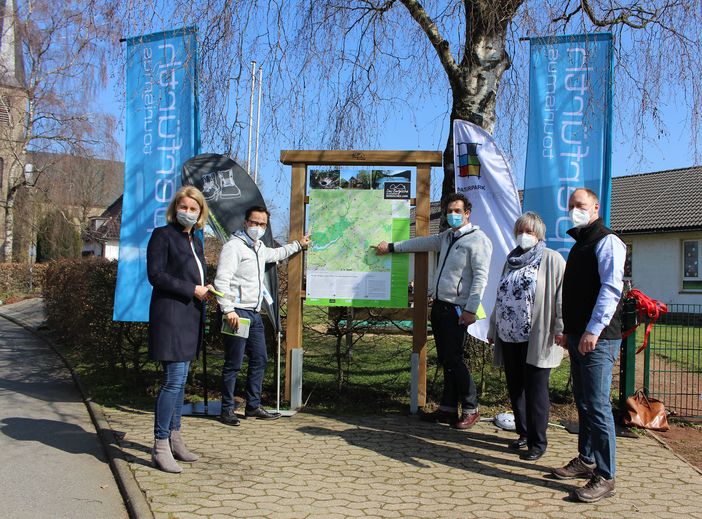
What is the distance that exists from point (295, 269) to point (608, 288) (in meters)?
3.34

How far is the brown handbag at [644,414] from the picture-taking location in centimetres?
607

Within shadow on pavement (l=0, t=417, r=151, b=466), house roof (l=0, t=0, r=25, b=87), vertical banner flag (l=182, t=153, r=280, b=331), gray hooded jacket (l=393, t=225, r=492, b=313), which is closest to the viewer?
shadow on pavement (l=0, t=417, r=151, b=466)

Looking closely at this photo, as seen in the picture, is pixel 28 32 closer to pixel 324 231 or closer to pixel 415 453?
pixel 324 231

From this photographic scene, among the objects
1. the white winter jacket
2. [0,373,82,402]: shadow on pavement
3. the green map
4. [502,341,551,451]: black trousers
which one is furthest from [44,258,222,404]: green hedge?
[502,341,551,451]: black trousers

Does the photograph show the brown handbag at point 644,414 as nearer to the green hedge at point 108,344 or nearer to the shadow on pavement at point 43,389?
the green hedge at point 108,344

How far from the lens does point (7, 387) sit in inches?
321

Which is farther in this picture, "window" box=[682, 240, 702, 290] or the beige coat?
"window" box=[682, 240, 702, 290]

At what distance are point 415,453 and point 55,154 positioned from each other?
32.4 meters

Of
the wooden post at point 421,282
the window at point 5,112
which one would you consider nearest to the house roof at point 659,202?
the wooden post at point 421,282

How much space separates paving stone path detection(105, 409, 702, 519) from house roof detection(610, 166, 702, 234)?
66.2 feet

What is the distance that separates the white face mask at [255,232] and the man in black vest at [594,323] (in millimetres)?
2771

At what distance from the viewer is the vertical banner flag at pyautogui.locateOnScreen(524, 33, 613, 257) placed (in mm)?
6477

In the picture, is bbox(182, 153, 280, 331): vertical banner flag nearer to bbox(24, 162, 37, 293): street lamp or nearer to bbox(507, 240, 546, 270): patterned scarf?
bbox(507, 240, 546, 270): patterned scarf

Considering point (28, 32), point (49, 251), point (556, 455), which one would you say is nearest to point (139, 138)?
point (556, 455)
